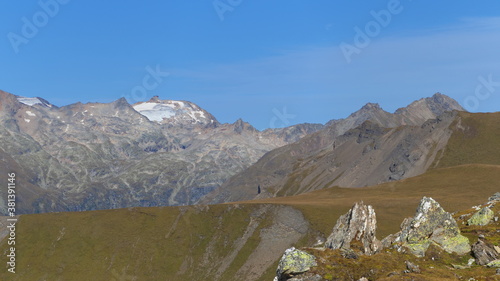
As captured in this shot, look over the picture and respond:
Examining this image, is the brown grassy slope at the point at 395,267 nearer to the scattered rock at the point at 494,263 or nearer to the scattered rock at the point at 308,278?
the scattered rock at the point at 308,278

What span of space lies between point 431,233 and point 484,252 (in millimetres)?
7553

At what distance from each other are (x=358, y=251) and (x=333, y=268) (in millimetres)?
10406

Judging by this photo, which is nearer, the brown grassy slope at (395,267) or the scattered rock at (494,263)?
the brown grassy slope at (395,267)

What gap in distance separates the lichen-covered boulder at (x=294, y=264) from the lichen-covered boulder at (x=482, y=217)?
3131 cm

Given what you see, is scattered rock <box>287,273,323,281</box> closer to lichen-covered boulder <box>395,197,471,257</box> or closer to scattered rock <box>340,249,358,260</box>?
scattered rock <box>340,249,358,260</box>

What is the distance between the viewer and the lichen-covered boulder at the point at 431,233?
197 feet

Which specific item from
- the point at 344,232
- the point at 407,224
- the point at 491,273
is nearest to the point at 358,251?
the point at 344,232

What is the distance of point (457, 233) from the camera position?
61938 millimetres

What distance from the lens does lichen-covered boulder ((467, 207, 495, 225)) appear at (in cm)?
7289

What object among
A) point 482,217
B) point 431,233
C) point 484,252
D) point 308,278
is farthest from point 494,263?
point 482,217

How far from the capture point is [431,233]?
207ft

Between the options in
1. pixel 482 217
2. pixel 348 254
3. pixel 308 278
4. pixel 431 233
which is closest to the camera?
pixel 308 278

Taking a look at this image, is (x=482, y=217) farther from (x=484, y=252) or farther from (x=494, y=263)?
(x=494, y=263)

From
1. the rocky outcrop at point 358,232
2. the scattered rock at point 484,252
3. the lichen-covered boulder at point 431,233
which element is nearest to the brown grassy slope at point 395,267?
the scattered rock at point 484,252
